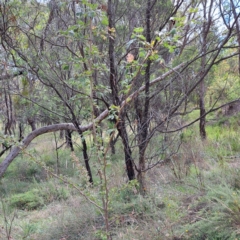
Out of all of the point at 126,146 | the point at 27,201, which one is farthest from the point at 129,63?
the point at 27,201

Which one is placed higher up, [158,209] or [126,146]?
[126,146]

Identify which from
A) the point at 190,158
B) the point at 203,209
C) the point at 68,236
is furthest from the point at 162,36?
the point at 190,158

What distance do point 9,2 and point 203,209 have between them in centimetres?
368

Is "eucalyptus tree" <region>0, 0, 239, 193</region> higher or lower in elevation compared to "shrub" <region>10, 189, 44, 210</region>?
higher

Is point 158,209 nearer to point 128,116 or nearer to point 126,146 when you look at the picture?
point 126,146

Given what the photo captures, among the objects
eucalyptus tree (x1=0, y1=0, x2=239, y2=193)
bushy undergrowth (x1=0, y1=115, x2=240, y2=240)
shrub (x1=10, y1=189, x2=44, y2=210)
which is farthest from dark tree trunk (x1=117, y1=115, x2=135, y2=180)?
shrub (x1=10, y1=189, x2=44, y2=210)

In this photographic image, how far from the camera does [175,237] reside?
2217mm

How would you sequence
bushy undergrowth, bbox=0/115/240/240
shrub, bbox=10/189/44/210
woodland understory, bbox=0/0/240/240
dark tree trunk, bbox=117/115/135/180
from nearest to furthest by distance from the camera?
woodland understory, bbox=0/0/240/240 → bushy undergrowth, bbox=0/115/240/240 → dark tree trunk, bbox=117/115/135/180 → shrub, bbox=10/189/44/210

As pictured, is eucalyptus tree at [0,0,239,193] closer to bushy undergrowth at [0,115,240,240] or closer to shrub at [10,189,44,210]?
bushy undergrowth at [0,115,240,240]

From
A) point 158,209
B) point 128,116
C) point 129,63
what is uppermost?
point 129,63

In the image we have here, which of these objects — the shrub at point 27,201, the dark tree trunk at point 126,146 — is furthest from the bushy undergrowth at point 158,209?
the dark tree trunk at point 126,146

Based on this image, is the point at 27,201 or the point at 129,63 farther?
the point at 27,201

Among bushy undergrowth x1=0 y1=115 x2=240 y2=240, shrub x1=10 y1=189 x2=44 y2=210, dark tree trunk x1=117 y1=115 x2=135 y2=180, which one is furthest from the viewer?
shrub x1=10 y1=189 x2=44 y2=210

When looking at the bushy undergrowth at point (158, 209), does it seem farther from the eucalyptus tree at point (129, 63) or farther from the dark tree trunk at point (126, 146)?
the eucalyptus tree at point (129, 63)
